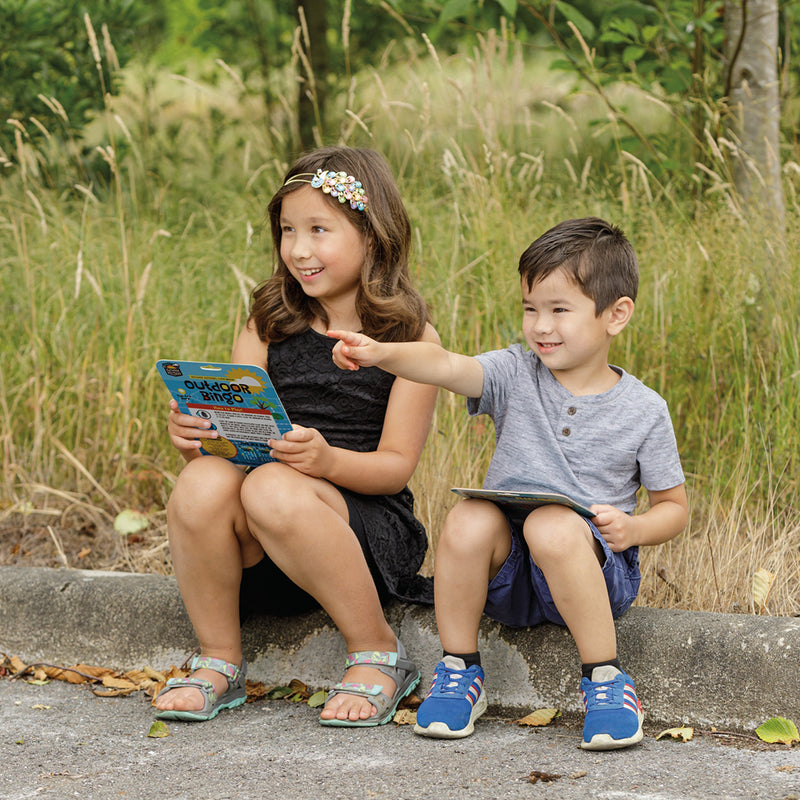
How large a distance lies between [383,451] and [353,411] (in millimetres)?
158

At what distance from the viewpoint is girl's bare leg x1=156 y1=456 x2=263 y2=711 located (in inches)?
94.2

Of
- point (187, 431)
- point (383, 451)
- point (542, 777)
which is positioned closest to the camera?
point (542, 777)

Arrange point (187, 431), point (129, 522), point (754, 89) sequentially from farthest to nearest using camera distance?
point (754, 89)
point (129, 522)
point (187, 431)

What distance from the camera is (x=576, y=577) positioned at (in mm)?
2154

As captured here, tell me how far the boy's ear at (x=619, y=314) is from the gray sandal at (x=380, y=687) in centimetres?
91

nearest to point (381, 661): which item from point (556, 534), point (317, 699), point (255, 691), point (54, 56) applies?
point (317, 699)

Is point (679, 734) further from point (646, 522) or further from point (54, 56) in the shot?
point (54, 56)

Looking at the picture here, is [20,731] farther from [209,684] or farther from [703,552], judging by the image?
[703,552]

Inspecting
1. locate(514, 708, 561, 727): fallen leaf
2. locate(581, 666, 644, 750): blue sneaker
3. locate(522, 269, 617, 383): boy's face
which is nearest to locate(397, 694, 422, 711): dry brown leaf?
locate(514, 708, 561, 727): fallen leaf

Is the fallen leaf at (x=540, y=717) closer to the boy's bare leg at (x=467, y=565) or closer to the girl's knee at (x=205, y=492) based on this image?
the boy's bare leg at (x=467, y=565)

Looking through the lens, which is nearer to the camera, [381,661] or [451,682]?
[451,682]

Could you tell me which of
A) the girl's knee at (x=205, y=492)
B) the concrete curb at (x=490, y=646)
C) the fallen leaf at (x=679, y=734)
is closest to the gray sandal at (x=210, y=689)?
the concrete curb at (x=490, y=646)

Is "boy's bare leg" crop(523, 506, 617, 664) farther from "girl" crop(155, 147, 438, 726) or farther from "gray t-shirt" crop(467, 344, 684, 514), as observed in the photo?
"girl" crop(155, 147, 438, 726)

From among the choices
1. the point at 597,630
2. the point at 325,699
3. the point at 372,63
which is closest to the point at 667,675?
the point at 597,630
